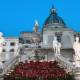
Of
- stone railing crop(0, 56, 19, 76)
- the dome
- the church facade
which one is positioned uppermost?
the dome

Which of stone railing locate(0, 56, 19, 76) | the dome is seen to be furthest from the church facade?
stone railing locate(0, 56, 19, 76)

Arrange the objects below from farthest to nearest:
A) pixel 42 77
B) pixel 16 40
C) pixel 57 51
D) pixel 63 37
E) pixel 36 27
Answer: pixel 36 27, pixel 16 40, pixel 63 37, pixel 57 51, pixel 42 77

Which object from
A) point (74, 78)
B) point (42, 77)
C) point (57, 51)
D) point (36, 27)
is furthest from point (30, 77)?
point (36, 27)

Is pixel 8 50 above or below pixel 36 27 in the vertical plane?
below

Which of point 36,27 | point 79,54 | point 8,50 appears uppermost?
point 36,27

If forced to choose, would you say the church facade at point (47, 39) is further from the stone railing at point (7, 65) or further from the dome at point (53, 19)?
the stone railing at point (7, 65)

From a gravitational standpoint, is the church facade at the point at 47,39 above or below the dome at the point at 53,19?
below

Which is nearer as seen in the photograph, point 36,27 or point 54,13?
point 54,13

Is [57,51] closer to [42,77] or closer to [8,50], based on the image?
[42,77]

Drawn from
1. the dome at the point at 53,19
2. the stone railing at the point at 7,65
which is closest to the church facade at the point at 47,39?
the dome at the point at 53,19

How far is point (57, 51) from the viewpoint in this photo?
5688 centimetres

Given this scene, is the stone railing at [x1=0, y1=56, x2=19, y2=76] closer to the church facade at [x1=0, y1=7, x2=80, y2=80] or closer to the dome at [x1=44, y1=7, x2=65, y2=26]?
the church facade at [x1=0, y1=7, x2=80, y2=80]

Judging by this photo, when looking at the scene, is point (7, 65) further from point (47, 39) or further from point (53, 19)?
point (53, 19)

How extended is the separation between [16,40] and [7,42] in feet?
8.40
